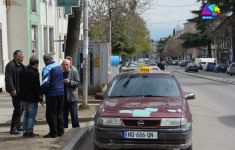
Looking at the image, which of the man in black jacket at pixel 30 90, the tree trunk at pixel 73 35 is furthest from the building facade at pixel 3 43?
the man in black jacket at pixel 30 90

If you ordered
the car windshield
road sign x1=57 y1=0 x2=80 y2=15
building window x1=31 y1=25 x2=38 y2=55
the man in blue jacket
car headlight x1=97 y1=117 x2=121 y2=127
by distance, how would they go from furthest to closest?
building window x1=31 y1=25 x2=38 y2=55
road sign x1=57 y1=0 x2=80 y2=15
the man in blue jacket
the car windshield
car headlight x1=97 y1=117 x2=121 y2=127

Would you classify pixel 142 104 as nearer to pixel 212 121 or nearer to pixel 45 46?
pixel 212 121

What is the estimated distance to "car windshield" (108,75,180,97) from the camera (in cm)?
940

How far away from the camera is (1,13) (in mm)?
25297

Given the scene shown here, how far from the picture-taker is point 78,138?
10.0 m

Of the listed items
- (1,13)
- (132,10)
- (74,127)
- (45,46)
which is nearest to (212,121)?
(74,127)

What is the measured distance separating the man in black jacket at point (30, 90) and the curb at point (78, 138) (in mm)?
948

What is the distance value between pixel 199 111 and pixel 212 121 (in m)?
2.70

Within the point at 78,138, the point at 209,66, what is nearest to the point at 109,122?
the point at 78,138

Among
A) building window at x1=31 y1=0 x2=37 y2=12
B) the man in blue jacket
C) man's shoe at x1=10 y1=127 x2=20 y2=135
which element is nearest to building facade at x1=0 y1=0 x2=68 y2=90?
building window at x1=31 y1=0 x2=37 y2=12

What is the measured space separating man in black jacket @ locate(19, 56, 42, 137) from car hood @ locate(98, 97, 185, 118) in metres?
1.78

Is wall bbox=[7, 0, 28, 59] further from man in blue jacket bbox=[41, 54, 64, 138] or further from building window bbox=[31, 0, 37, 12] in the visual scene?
man in blue jacket bbox=[41, 54, 64, 138]

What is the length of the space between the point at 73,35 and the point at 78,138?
653cm

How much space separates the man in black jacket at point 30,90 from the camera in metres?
10.1
